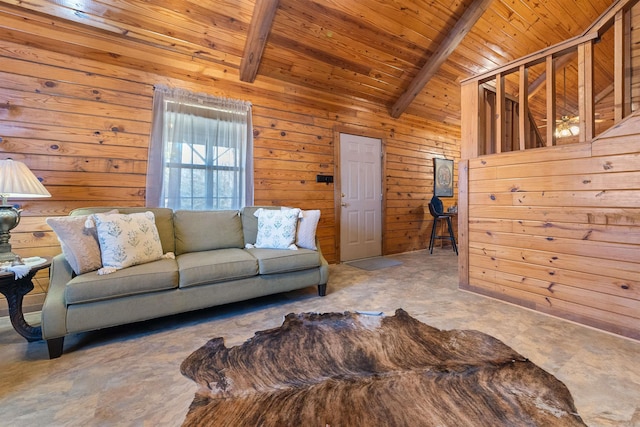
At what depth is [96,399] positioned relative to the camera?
4.26 feet

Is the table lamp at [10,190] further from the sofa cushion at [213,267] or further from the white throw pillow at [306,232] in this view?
the white throw pillow at [306,232]

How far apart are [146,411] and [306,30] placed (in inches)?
141

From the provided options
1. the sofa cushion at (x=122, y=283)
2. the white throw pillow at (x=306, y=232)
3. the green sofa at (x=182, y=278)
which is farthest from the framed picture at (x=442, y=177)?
the sofa cushion at (x=122, y=283)

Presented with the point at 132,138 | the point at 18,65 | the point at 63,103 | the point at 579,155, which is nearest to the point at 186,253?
the point at 132,138

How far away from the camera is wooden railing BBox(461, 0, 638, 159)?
1.96 meters

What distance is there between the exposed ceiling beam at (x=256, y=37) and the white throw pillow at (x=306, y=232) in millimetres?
1857

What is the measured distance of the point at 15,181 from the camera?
178 cm

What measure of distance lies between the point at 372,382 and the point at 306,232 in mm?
1583

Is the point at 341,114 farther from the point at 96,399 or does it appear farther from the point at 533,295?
the point at 96,399

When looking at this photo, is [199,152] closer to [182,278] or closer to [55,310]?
[182,278]

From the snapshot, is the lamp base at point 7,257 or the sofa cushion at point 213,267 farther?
the sofa cushion at point 213,267

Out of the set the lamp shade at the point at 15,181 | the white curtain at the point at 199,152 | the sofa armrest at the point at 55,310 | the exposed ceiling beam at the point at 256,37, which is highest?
the exposed ceiling beam at the point at 256,37

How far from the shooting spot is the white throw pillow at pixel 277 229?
2.69 metres

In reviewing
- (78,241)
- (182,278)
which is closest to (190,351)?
(182,278)
